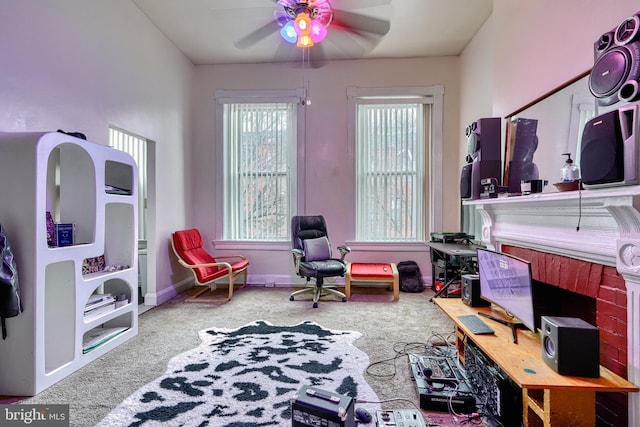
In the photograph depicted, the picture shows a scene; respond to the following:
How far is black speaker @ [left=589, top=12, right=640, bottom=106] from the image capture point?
1240 millimetres

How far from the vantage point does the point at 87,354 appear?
2.11 m

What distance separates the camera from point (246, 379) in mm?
1910

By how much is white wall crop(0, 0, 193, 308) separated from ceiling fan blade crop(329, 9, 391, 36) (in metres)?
2.18

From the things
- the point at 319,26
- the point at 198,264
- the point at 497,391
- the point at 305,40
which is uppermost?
the point at 319,26

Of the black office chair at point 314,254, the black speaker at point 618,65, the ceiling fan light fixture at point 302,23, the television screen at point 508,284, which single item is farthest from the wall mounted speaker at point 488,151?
the black office chair at point 314,254

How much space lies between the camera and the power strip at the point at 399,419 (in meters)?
1.39

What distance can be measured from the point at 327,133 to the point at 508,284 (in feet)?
10.5

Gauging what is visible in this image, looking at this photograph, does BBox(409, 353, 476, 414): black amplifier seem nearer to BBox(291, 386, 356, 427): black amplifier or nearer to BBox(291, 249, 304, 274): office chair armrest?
BBox(291, 386, 356, 427): black amplifier

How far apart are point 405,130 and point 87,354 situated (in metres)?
4.31

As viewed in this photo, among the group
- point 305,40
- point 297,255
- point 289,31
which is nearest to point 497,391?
point 297,255

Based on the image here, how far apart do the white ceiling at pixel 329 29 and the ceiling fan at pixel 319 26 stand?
2cm

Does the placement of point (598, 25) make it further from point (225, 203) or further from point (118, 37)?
point (225, 203)

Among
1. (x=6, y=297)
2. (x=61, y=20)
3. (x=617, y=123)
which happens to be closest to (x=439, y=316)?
(x=617, y=123)

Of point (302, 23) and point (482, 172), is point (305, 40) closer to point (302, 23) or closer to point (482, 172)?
point (302, 23)
